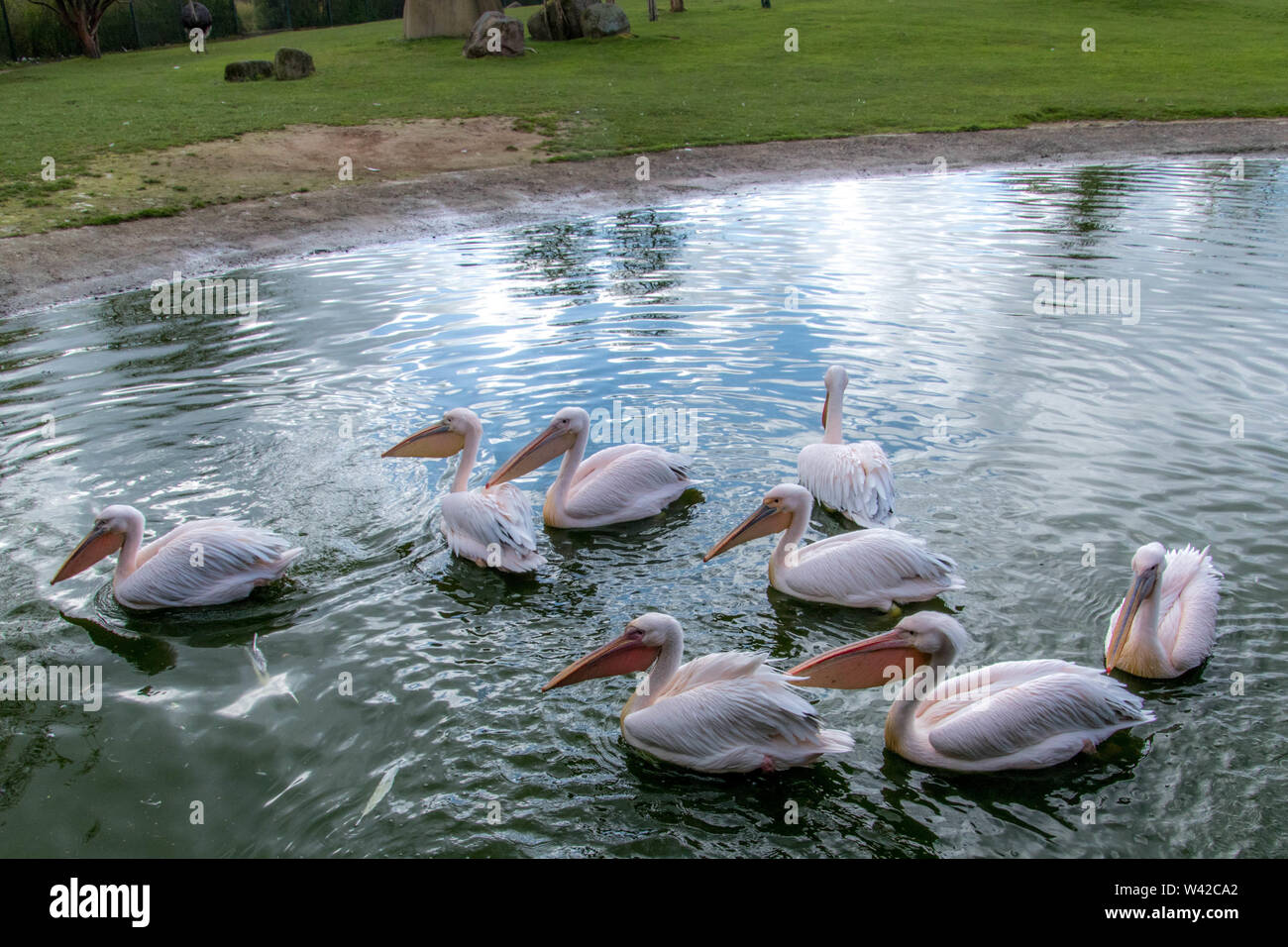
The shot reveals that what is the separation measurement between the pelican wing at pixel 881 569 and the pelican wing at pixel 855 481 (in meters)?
0.60

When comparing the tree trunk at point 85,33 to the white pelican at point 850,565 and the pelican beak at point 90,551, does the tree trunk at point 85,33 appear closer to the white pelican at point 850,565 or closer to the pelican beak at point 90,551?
the pelican beak at point 90,551

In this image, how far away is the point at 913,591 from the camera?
4.81 m

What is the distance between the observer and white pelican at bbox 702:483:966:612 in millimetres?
4805

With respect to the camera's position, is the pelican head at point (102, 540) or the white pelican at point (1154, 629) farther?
the pelican head at point (102, 540)

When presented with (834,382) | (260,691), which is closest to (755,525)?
(834,382)

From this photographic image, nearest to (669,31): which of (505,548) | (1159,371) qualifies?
(1159,371)

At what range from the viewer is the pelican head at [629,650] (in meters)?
4.00

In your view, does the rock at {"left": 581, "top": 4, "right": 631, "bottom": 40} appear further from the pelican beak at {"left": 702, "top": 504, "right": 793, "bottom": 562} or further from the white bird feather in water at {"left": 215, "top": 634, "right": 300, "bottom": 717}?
the white bird feather in water at {"left": 215, "top": 634, "right": 300, "bottom": 717}

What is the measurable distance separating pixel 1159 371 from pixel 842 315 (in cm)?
253

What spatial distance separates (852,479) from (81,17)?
32.2 metres

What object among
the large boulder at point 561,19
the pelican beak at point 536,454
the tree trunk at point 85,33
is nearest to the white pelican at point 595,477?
the pelican beak at point 536,454

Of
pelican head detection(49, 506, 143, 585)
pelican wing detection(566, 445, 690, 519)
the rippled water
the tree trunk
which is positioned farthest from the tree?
pelican wing detection(566, 445, 690, 519)

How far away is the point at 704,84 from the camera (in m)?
21.3

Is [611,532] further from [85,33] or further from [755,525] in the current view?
[85,33]
